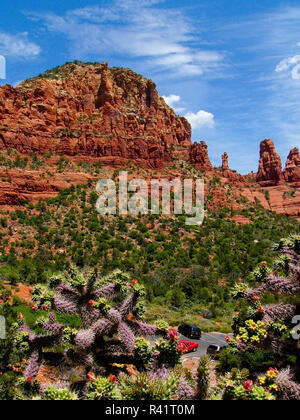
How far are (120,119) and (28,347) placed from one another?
190 feet

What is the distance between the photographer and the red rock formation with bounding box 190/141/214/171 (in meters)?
68.4

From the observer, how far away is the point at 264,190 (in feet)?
257

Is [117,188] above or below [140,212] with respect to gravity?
above

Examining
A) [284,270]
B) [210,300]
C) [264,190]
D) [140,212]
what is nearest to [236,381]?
[284,270]

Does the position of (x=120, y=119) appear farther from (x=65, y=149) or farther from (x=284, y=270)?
(x=284, y=270)

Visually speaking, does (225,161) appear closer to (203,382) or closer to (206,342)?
(206,342)

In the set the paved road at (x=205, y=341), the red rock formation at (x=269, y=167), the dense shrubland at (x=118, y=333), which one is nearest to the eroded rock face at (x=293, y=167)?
the red rock formation at (x=269, y=167)

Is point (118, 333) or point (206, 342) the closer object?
point (118, 333)

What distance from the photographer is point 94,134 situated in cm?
5703

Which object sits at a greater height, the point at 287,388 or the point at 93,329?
the point at 93,329

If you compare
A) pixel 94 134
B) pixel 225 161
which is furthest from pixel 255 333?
pixel 225 161

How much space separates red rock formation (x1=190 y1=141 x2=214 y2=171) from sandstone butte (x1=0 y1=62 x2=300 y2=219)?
0.71ft

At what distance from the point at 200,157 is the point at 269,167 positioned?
963 inches

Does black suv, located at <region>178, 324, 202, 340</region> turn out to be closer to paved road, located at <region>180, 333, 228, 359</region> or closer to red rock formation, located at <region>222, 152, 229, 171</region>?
paved road, located at <region>180, 333, 228, 359</region>
